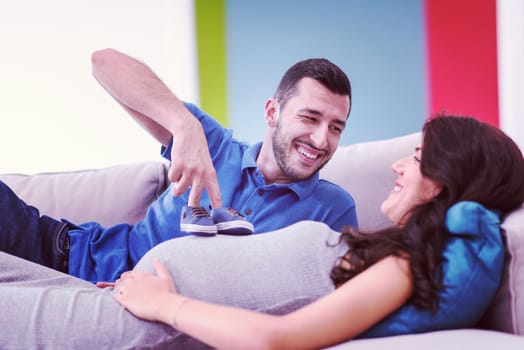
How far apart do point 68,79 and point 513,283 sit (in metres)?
2.27

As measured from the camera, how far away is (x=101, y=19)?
8.64 ft

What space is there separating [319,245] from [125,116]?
1.88 meters

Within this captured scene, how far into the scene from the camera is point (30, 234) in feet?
4.74

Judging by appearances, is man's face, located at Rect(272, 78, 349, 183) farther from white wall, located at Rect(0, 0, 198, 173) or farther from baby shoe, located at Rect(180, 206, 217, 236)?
white wall, located at Rect(0, 0, 198, 173)

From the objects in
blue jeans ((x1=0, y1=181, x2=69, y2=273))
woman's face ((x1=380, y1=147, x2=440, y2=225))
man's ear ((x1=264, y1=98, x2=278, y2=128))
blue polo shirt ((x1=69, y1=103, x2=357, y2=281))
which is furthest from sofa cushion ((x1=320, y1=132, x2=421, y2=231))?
blue jeans ((x1=0, y1=181, x2=69, y2=273))

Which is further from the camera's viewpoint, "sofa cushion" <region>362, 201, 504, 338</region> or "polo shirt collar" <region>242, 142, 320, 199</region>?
"polo shirt collar" <region>242, 142, 320, 199</region>

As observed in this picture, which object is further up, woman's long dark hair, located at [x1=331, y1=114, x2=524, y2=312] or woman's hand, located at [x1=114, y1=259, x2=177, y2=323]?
woman's long dark hair, located at [x1=331, y1=114, x2=524, y2=312]

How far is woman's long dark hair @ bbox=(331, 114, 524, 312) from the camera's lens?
0.91m

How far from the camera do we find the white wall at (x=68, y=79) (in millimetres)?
2629

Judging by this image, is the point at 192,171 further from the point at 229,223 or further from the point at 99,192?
the point at 99,192

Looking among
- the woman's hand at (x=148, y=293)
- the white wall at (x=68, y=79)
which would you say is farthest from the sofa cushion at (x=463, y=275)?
the white wall at (x=68, y=79)

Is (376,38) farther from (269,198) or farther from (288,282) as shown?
(288,282)

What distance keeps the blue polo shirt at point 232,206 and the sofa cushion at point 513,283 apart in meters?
0.63

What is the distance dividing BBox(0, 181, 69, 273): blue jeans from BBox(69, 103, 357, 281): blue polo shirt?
32 mm
